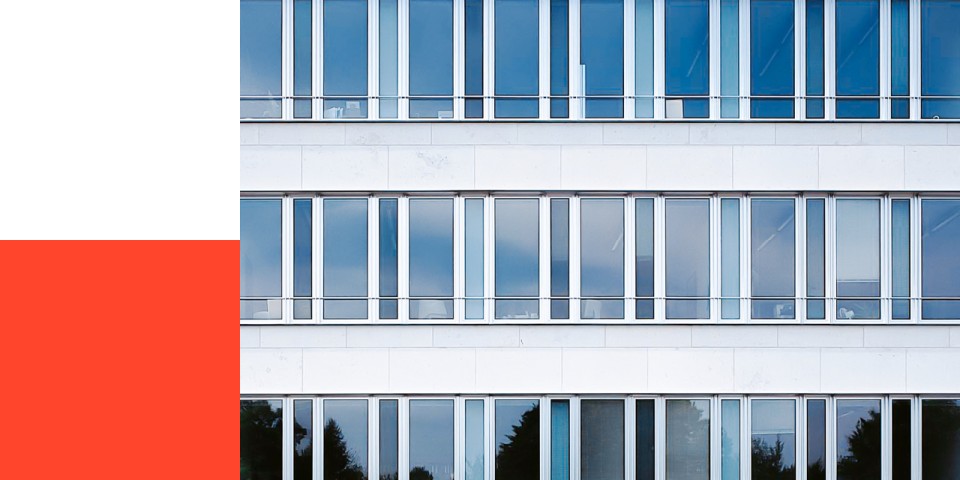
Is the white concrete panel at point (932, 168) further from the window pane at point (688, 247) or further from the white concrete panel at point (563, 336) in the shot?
the white concrete panel at point (563, 336)

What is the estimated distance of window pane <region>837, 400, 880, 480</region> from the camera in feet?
40.6

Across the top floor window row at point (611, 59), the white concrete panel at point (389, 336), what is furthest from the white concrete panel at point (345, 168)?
the white concrete panel at point (389, 336)

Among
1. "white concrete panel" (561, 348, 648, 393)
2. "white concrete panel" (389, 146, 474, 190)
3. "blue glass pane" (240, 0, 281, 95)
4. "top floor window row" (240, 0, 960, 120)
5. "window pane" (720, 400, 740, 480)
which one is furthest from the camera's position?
"blue glass pane" (240, 0, 281, 95)

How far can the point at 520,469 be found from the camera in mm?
12414

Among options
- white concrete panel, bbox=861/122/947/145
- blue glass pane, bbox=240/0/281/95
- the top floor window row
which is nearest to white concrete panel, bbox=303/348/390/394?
the top floor window row

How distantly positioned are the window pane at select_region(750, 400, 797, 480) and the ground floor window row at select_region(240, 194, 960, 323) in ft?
4.73

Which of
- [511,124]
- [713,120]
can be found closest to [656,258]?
[713,120]

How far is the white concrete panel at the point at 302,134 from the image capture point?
12.4 m

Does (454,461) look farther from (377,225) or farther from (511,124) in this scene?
(511,124)

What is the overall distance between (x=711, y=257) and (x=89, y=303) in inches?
357

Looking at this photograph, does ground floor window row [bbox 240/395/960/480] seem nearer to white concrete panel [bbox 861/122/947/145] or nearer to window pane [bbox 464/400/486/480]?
window pane [bbox 464/400/486/480]

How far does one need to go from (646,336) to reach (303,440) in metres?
5.68

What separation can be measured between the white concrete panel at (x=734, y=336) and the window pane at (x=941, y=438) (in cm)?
273

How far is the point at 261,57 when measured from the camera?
41.6ft
